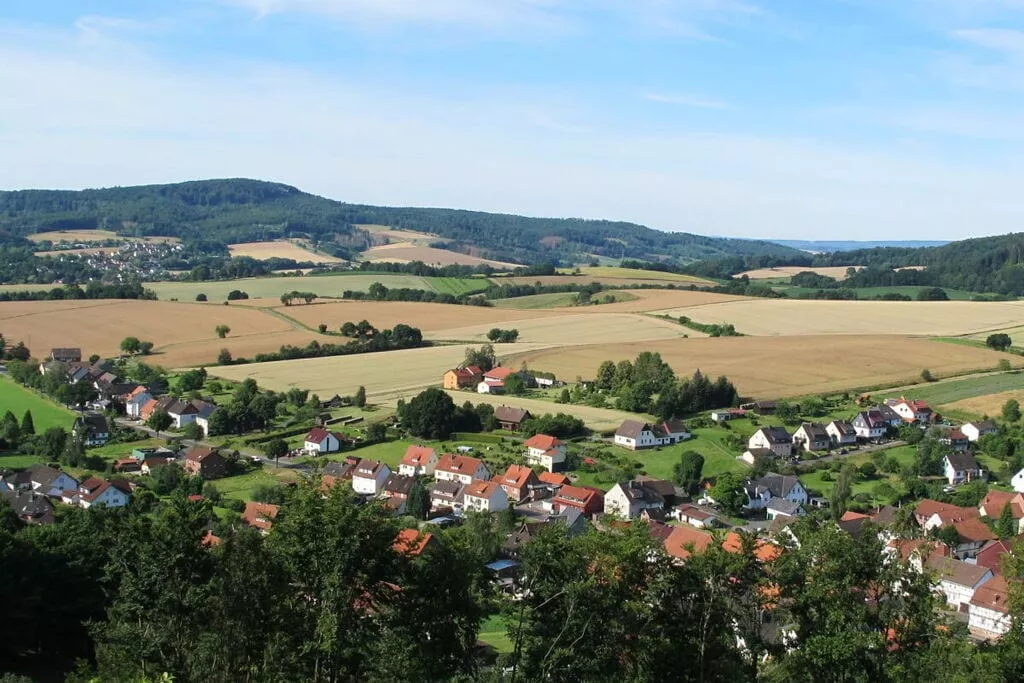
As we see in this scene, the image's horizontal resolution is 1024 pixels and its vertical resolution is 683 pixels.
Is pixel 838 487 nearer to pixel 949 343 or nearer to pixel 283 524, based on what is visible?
pixel 283 524

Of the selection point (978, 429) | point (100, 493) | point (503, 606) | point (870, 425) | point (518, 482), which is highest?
point (503, 606)

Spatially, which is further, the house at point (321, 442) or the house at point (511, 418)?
the house at point (511, 418)

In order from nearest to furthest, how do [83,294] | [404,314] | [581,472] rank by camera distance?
1. [581,472]
2. [404,314]
3. [83,294]

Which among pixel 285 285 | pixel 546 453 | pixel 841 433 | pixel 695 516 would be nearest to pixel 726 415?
pixel 841 433

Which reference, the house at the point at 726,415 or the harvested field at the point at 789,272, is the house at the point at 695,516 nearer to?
the house at the point at 726,415

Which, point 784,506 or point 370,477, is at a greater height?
point 784,506

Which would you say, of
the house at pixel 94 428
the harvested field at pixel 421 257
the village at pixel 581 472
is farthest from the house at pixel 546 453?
the harvested field at pixel 421 257

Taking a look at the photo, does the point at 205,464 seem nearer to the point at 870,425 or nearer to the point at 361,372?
the point at 361,372
